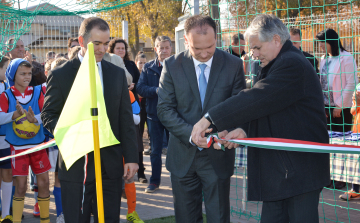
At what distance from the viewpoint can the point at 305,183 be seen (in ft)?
8.08

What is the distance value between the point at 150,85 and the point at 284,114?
371 centimetres

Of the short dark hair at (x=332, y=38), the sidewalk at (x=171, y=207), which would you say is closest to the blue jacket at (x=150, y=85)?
the sidewalk at (x=171, y=207)

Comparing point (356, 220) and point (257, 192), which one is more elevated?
point (257, 192)

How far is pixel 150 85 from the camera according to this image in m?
5.98

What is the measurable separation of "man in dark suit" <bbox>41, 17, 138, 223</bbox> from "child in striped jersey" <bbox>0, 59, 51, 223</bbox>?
1.67m

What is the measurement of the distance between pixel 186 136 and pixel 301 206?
3.19 feet

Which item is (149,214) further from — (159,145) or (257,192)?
(257,192)

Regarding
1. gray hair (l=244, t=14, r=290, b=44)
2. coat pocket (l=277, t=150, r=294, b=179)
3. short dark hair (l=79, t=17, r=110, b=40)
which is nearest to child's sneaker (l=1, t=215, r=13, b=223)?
short dark hair (l=79, t=17, r=110, b=40)

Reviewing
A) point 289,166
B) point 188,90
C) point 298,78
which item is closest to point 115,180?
point 188,90

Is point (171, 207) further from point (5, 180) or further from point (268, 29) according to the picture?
point (268, 29)

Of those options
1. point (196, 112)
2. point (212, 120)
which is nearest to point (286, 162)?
point (212, 120)

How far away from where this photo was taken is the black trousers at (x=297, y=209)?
251 cm

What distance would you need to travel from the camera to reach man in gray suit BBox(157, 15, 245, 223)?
9.46ft

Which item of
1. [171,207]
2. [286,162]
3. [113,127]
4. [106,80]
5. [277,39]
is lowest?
[171,207]
